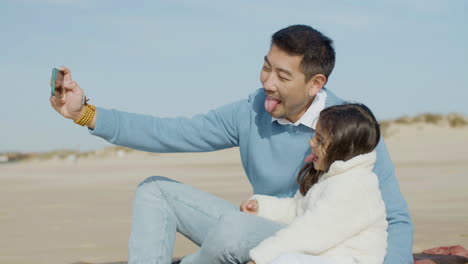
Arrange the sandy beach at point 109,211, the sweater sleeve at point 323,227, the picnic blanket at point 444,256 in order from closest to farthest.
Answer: the sweater sleeve at point 323,227 < the picnic blanket at point 444,256 < the sandy beach at point 109,211

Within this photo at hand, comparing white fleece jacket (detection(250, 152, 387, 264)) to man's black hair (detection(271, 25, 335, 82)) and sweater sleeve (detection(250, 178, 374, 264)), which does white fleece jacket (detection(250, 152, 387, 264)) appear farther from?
man's black hair (detection(271, 25, 335, 82))

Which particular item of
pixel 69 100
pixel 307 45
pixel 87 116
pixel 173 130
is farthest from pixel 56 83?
pixel 307 45

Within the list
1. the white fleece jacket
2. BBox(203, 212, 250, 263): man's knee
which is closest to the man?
BBox(203, 212, 250, 263): man's knee

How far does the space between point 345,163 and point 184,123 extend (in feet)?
3.56

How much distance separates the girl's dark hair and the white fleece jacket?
0.06 meters

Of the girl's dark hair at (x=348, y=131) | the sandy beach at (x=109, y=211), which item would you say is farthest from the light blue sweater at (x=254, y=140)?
the sandy beach at (x=109, y=211)

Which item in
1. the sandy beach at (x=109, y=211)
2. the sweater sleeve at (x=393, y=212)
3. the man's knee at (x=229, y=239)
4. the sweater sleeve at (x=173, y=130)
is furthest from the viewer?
the sandy beach at (x=109, y=211)

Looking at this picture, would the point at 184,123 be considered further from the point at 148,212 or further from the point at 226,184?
the point at 226,184

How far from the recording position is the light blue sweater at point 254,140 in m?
3.16

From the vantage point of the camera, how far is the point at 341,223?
8.86 ft

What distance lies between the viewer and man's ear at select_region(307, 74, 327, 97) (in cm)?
337

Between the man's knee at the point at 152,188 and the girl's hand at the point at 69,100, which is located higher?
the girl's hand at the point at 69,100

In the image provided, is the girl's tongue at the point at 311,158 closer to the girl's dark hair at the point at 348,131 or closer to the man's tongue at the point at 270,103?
the girl's dark hair at the point at 348,131

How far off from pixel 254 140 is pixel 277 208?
1.37ft
